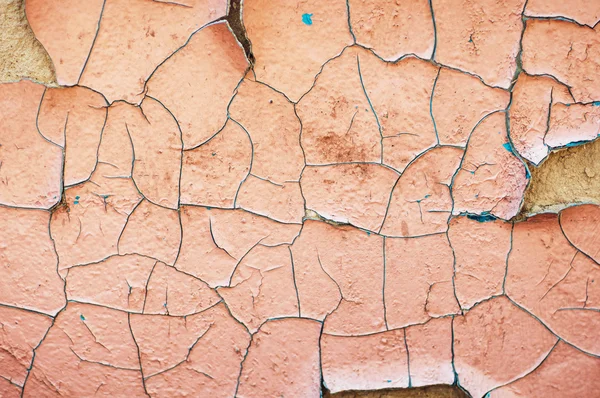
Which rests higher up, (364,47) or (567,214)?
(364,47)

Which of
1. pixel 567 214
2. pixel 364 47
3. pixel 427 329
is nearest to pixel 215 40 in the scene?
pixel 364 47

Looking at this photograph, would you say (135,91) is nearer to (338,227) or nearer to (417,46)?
(338,227)

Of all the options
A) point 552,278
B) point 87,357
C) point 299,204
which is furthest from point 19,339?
point 552,278

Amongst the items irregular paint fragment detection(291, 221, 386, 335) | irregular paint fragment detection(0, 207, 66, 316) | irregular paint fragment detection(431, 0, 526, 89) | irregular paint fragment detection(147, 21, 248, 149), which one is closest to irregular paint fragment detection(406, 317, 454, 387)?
irregular paint fragment detection(291, 221, 386, 335)

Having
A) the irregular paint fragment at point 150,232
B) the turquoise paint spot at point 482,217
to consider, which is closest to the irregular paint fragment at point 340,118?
the turquoise paint spot at point 482,217

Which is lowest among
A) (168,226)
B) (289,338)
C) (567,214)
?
(289,338)

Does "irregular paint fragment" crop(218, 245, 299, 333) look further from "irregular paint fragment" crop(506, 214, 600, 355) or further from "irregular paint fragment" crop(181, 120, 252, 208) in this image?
"irregular paint fragment" crop(506, 214, 600, 355)
